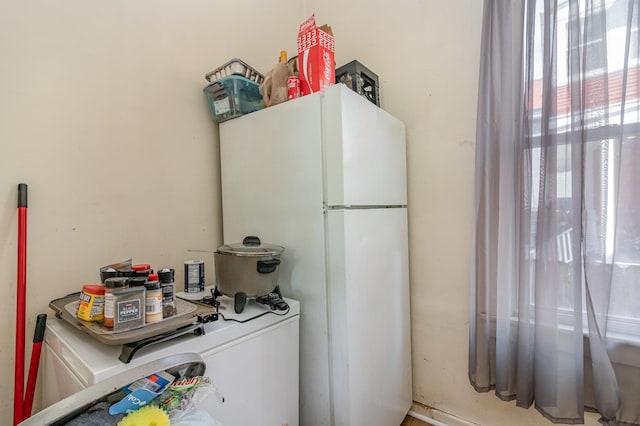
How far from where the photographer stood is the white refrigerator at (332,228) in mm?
1200

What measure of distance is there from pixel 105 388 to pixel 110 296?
0.23 meters

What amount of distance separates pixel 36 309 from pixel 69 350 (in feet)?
1.33

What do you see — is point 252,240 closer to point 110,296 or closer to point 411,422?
point 110,296

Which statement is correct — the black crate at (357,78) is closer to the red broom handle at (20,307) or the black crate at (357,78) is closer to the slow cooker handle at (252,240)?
the slow cooker handle at (252,240)

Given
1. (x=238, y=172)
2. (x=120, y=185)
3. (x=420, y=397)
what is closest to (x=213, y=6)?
(x=238, y=172)

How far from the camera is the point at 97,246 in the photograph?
48.2 inches

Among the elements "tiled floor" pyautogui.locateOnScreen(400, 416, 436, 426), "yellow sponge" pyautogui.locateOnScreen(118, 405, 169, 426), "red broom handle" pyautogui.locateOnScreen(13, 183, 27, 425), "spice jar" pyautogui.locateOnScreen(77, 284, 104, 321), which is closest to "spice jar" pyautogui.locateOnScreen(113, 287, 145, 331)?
"spice jar" pyautogui.locateOnScreen(77, 284, 104, 321)

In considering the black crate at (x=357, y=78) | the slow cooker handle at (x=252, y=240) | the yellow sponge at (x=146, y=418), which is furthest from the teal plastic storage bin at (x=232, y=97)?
the yellow sponge at (x=146, y=418)

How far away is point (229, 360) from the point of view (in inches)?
38.5

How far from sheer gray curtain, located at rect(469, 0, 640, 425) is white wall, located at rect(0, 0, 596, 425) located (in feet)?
0.66

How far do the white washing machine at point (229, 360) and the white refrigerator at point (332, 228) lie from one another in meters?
0.14

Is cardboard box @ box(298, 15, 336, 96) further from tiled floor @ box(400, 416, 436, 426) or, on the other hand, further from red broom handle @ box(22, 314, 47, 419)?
tiled floor @ box(400, 416, 436, 426)

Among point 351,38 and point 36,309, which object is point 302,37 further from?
point 36,309

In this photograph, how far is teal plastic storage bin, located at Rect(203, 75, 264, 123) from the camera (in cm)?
148
